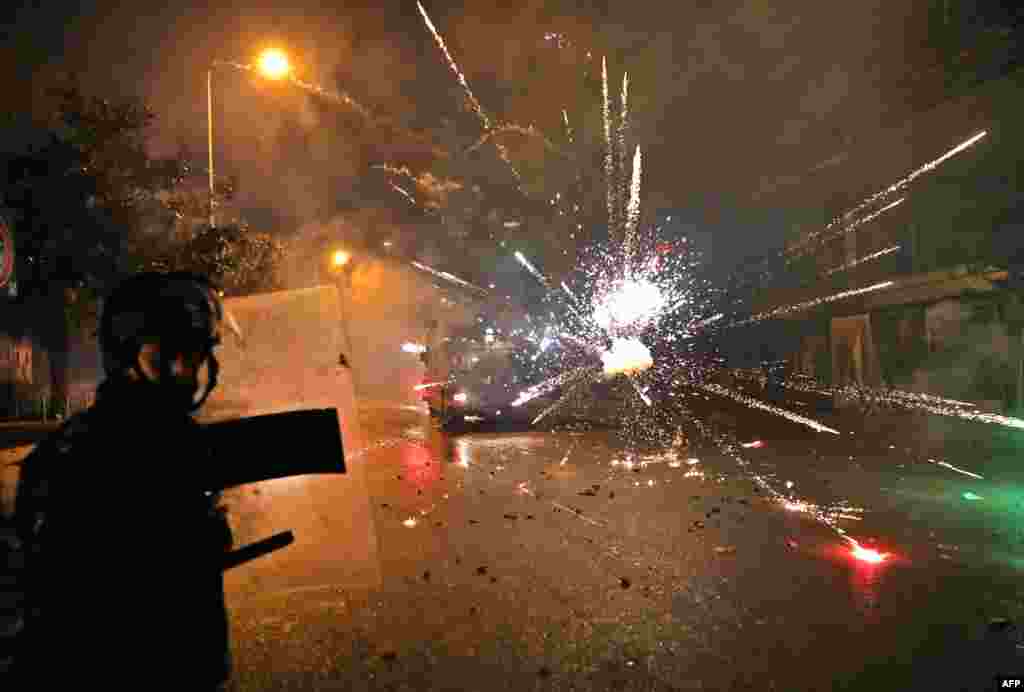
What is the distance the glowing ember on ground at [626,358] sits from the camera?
2934 cm

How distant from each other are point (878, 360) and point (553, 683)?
20086 millimetres

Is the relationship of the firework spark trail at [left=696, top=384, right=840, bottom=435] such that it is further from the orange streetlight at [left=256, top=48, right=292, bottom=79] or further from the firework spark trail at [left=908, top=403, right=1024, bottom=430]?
the orange streetlight at [left=256, top=48, right=292, bottom=79]

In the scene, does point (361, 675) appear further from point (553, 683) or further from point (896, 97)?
point (896, 97)

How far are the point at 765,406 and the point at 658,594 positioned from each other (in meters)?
18.1

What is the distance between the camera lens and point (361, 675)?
4.21m

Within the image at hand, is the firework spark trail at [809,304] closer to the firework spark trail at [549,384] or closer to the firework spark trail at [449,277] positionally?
the firework spark trail at [549,384]

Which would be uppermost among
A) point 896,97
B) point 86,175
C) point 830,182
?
point 896,97

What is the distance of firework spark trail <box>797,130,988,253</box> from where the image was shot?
62.8 ft

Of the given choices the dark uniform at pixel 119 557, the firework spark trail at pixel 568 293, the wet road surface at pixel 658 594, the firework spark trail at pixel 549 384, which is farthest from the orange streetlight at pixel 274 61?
the firework spark trail at pixel 568 293

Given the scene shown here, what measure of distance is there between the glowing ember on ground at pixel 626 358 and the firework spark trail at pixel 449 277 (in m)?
9.29

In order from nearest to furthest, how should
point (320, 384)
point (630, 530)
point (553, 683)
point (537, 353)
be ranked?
point (320, 384) < point (553, 683) < point (630, 530) < point (537, 353)

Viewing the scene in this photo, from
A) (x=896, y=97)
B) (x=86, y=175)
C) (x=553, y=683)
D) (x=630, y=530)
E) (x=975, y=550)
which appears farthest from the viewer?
(x=896, y=97)

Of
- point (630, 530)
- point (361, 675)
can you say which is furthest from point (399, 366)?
point (361, 675)

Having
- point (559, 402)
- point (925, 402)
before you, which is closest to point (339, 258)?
point (559, 402)
